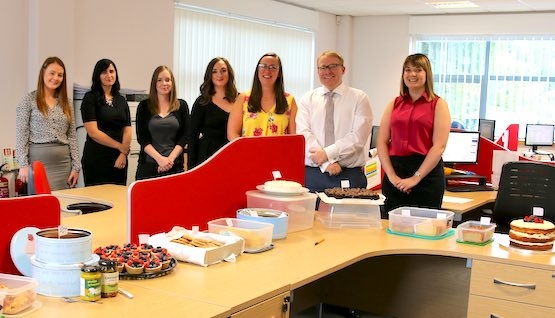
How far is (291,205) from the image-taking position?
3.14 m

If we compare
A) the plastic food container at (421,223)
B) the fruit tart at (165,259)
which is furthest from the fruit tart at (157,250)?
the plastic food container at (421,223)

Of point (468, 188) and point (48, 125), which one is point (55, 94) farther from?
point (468, 188)

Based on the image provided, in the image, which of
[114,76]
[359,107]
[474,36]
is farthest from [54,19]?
[474,36]

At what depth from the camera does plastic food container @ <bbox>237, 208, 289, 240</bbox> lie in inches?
116

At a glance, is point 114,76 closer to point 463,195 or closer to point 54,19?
point 54,19

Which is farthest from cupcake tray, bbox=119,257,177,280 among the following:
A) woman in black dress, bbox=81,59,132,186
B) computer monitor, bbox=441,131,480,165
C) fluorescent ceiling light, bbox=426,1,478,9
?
fluorescent ceiling light, bbox=426,1,478,9

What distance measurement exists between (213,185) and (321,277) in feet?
2.07

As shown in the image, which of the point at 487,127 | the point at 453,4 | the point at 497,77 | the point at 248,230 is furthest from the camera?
the point at 497,77

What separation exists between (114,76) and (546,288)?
11.7ft

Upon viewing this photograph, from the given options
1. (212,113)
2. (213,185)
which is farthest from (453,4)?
(213,185)

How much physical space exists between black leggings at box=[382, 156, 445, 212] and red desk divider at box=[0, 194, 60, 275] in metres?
2.18

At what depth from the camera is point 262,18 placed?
8.85 m

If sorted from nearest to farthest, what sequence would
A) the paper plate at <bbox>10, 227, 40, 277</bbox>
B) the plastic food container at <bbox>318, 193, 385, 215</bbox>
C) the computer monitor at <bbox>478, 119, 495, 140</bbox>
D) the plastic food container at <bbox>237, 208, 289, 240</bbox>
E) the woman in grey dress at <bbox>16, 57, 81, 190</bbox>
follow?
the paper plate at <bbox>10, 227, 40, 277</bbox>
the plastic food container at <bbox>237, 208, 289, 240</bbox>
the plastic food container at <bbox>318, 193, 385, 215</bbox>
the woman in grey dress at <bbox>16, 57, 81, 190</bbox>
the computer monitor at <bbox>478, 119, 495, 140</bbox>

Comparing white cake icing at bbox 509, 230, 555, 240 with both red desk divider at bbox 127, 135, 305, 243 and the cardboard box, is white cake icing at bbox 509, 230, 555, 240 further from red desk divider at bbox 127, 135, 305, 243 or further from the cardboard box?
the cardboard box
